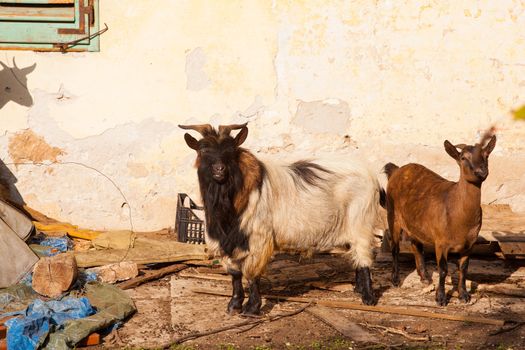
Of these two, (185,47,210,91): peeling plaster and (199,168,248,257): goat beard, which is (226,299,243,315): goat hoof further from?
(185,47,210,91): peeling plaster

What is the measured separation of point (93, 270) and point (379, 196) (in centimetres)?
300

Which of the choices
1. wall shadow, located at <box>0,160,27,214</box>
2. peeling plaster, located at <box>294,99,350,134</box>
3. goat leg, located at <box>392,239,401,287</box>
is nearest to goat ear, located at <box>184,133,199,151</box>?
goat leg, located at <box>392,239,401,287</box>

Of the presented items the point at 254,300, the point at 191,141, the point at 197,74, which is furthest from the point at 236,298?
the point at 197,74

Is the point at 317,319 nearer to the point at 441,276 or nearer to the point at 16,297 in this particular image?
the point at 441,276

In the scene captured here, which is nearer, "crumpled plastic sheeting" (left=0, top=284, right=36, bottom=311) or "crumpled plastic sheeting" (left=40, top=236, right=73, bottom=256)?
"crumpled plastic sheeting" (left=0, top=284, right=36, bottom=311)

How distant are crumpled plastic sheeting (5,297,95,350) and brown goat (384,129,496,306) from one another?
10.6ft

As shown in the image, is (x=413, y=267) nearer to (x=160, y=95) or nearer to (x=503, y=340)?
(x=503, y=340)

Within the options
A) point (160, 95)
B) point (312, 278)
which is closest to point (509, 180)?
point (312, 278)

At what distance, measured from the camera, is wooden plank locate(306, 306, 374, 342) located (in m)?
6.14

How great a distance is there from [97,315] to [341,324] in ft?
6.81

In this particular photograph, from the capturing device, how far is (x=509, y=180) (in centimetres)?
956

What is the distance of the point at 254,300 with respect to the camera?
21.7ft

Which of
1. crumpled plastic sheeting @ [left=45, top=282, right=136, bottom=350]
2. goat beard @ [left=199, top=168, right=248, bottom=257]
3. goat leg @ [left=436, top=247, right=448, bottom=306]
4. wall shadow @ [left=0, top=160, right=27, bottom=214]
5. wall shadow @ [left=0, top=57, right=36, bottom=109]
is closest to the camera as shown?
crumpled plastic sheeting @ [left=45, top=282, right=136, bottom=350]

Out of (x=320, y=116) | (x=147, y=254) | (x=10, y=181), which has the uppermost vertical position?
(x=320, y=116)
